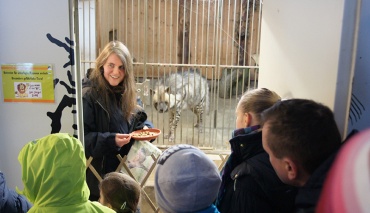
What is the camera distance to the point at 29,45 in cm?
146

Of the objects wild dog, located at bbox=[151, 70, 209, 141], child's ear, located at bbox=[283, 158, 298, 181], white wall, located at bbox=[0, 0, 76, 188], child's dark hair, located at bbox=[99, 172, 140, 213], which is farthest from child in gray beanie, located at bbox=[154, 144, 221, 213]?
wild dog, located at bbox=[151, 70, 209, 141]

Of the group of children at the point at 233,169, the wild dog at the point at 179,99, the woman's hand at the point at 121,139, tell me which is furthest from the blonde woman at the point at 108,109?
the wild dog at the point at 179,99

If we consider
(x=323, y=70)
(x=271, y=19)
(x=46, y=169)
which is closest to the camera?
(x=46, y=169)

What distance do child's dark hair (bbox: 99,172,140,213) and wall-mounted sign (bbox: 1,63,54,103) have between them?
431mm

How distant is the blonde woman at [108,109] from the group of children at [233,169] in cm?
71

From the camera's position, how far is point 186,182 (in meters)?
1.01

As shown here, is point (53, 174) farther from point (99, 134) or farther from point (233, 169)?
point (99, 134)

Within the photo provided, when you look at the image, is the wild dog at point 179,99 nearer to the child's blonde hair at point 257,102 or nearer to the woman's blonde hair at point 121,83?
the woman's blonde hair at point 121,83

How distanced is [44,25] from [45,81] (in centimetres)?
23

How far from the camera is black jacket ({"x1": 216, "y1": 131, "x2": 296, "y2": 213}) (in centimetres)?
110

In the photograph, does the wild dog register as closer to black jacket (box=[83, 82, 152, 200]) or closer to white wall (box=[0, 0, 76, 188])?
black jacket (box=[83, 82, 152, 200])

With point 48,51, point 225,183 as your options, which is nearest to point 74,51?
point 48,51

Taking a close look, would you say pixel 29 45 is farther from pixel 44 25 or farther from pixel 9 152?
pixel 9 152

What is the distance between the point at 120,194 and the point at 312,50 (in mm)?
934
